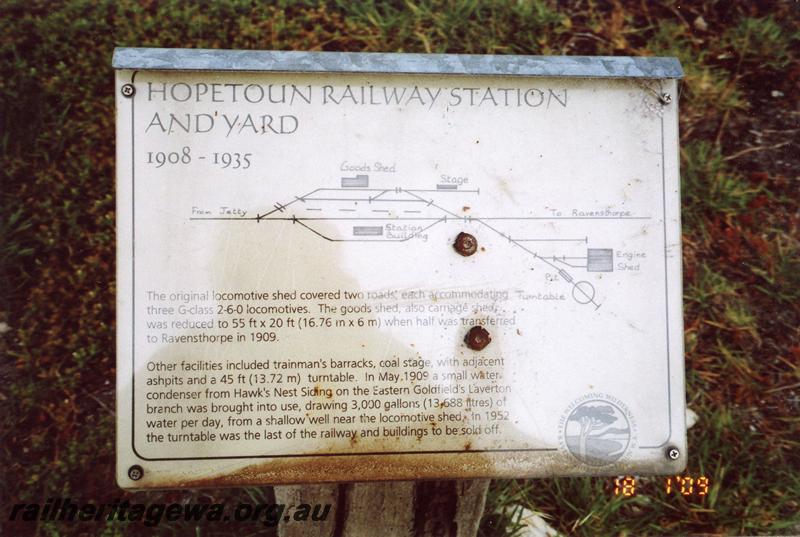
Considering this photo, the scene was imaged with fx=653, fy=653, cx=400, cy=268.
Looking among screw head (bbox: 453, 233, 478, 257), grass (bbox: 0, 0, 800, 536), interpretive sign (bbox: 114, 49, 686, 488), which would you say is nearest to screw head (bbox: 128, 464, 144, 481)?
interpretive sign (bbox: 114, 49, 686, 488)

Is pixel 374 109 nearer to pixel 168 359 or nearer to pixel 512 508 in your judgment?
pixel 168 359

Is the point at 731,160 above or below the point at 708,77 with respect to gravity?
below

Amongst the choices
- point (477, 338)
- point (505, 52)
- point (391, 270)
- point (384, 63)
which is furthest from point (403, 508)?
point (505, 52)

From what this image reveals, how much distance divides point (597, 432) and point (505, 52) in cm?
147

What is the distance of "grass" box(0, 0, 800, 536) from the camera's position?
2152mm

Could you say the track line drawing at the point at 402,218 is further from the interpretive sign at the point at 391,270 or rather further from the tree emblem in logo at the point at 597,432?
the tree emblem in logo at the point at 597,432

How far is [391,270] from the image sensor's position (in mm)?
1481

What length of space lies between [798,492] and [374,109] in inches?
72.0

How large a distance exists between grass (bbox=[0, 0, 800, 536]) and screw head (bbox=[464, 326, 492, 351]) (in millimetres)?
891

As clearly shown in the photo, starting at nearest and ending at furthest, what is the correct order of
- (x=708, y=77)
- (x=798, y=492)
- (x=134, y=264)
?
(x=134, y=264) < (x=798, y=492) < (x=708, y=77)

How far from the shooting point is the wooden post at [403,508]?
1.60m

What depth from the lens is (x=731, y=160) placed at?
2381 mm

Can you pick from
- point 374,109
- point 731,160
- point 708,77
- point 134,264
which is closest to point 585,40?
point 708,77

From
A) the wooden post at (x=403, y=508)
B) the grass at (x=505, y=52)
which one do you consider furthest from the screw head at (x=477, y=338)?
the grass at (x=505, y=52)
